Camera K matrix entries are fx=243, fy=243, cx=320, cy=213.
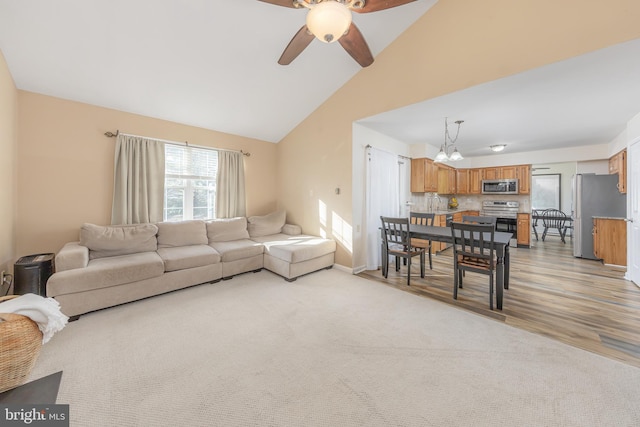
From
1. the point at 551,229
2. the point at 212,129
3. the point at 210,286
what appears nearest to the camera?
the point at 210,286

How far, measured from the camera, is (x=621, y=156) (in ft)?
13.5

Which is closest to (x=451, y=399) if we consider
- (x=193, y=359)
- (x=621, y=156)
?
(x=193, y=359)

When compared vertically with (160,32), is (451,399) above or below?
below

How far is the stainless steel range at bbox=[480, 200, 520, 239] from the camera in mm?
6121

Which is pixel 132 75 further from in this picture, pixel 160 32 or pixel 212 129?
pixel 212 129

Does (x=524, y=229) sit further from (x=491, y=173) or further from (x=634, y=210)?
(x=634, y=210)

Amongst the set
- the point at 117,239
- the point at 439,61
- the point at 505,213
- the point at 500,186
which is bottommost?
the point at 117,239

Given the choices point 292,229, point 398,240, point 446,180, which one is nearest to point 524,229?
point 446,180

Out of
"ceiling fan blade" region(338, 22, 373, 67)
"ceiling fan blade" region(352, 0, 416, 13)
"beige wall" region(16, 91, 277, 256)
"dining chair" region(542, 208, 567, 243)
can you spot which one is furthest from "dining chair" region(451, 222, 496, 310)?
"dining chair" region(542, 208, 567, 243)

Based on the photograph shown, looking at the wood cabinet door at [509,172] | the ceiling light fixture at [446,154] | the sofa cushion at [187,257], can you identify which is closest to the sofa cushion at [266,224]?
the sofa cushion at [187,257]

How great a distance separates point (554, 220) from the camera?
23.0 ft

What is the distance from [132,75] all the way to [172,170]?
1.50m

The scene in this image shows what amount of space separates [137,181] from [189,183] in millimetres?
801

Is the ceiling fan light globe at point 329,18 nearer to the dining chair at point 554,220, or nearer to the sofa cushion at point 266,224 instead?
the sofa cushion at point 266,224
